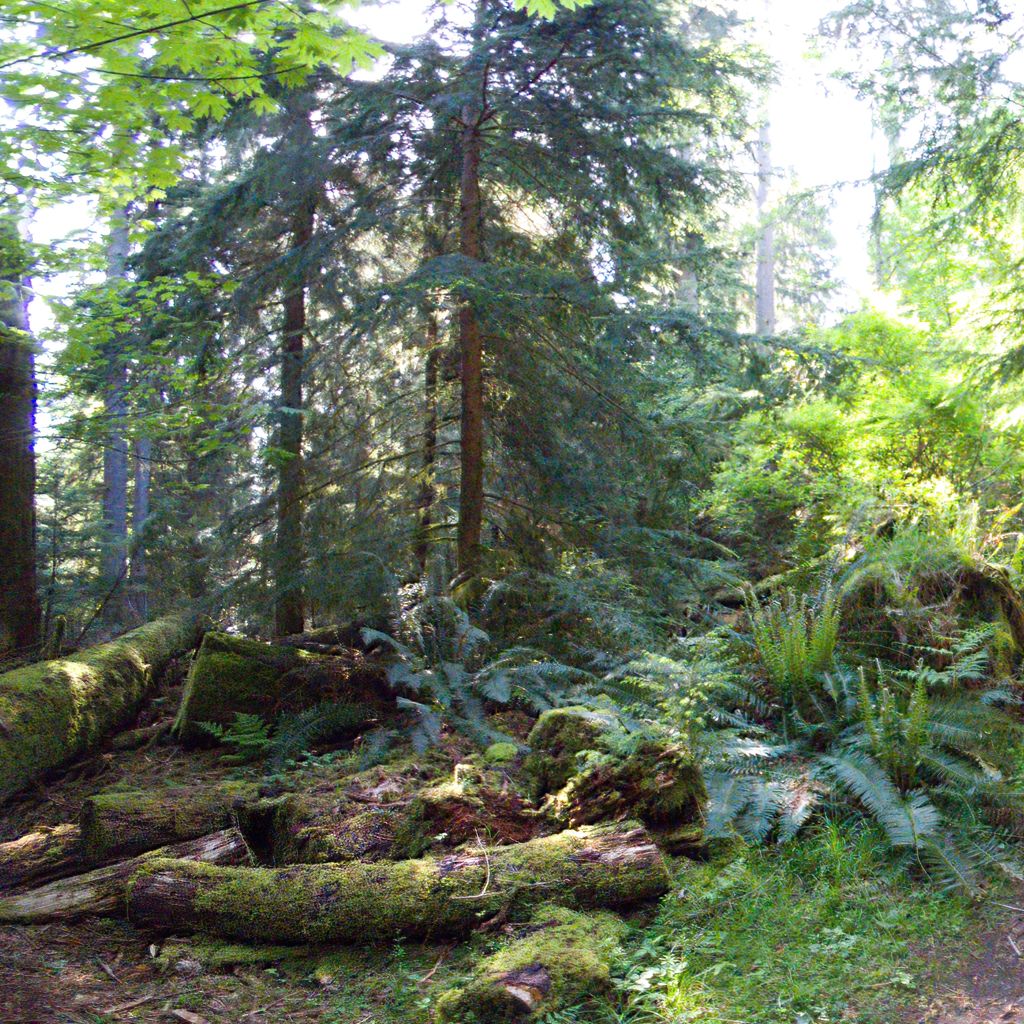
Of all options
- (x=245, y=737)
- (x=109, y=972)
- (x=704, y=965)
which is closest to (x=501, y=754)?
(x=245, y=737)

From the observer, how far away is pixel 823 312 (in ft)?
89.7

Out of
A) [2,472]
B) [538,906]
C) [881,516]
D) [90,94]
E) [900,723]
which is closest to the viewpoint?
[538,906]

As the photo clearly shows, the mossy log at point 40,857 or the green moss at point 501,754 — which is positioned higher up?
the green moss at point 501,754

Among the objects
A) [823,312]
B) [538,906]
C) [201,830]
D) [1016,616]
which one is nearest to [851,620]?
[1016,616]

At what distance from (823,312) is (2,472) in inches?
999

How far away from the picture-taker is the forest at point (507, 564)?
12.7 ft

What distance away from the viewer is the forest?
3859 mm

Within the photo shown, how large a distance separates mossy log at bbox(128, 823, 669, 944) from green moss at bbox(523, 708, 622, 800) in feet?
2.49

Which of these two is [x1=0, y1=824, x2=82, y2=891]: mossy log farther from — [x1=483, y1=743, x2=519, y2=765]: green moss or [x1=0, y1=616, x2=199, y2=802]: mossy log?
[x1=483, y1=743, x2=519, y2=765]: green moss

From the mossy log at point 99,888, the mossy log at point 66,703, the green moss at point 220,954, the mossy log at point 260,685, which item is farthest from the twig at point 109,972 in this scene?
the mossy log at point 260,685

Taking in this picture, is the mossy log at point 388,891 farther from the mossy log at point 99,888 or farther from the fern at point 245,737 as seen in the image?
the fern at point 245,737

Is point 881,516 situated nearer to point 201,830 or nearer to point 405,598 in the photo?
point 405,598

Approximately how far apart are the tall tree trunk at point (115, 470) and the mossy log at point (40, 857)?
368cm

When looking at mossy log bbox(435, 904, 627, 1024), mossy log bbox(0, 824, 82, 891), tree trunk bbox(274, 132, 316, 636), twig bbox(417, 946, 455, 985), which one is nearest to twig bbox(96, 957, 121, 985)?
mossy log bbox(0, 824, 82, 891)
